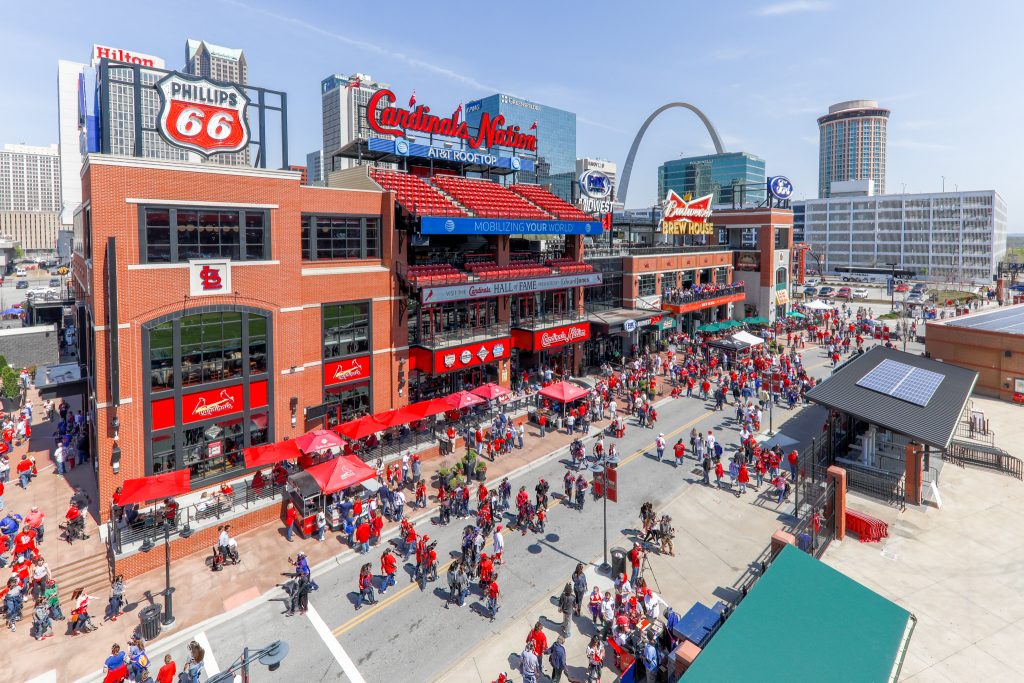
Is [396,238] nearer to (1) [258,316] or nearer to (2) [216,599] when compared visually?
(1) [258,316]

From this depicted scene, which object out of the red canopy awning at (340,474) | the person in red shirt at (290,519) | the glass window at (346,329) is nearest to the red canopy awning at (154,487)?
the person in red shirt at (290,519)

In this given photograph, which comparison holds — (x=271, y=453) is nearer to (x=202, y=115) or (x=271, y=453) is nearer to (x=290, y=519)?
(x=290, y=519)

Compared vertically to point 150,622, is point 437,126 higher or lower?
higher

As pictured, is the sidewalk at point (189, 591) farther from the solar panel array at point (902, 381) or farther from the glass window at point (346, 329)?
the solar panel array at point (902, 381)

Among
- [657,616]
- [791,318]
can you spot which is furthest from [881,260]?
[657,616]

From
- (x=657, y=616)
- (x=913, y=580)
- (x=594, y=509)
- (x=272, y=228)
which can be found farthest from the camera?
(x=272, y=228)

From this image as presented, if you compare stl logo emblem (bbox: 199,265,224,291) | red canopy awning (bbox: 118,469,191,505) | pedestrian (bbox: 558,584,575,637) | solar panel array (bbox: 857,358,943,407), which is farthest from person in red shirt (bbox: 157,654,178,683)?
solar panel array (bbox: 857,358,943,407)

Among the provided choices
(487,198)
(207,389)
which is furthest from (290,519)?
(487,198)

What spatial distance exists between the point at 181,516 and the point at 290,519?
4.28 metres

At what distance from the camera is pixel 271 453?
2519cm

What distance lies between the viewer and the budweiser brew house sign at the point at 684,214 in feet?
202

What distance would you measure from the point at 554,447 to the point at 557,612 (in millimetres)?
14923

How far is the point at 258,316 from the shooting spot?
26531 mm

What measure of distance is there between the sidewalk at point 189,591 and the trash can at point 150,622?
612mm
